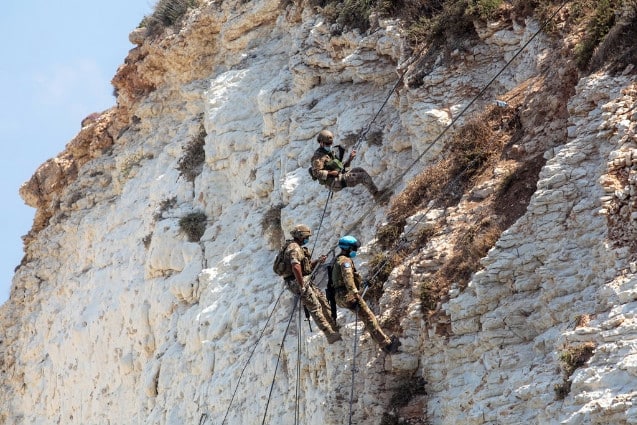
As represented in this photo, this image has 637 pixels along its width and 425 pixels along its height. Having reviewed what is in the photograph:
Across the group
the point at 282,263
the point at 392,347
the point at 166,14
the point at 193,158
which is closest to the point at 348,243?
the point at 282,263

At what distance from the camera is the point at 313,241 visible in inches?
698

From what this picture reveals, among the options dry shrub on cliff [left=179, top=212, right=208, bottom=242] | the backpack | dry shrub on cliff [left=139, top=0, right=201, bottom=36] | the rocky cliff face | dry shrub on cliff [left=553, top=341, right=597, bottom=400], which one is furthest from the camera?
dry shrub on cliff [left=139, top=0, right=201, bottom=36]

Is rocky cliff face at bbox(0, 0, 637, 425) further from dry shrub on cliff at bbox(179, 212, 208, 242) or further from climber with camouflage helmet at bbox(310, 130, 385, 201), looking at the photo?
climber with camouflage helmet at bbox(310, 130, 385, 201)

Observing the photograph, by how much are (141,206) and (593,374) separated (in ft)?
55.9

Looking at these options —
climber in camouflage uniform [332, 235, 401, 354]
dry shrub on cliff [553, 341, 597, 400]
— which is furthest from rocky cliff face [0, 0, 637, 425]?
climber in camouflage uniform [332, 235, 401, 354]

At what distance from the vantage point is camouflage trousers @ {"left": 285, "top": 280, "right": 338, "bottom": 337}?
578 inches

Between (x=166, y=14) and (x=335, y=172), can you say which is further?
(x=166, y=14)

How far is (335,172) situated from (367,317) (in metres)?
3.40

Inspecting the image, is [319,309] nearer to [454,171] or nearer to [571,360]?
[454,171]

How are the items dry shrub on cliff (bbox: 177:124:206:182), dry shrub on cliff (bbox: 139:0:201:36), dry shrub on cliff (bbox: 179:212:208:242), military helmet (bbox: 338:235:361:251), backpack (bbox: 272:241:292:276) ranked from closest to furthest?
military helmet (bbox: 338:235:361:251) → backpack (bbox: 272:241:292:276) → dry shrub on cliff (bbox: 179:212:208:242) → dry shrub on cliff (bbox: 177:124:206:182) → dry shrub on cliff (bbox: 139:0:201:36)

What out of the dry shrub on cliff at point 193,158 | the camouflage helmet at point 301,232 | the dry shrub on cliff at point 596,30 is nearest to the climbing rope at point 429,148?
the dry shrub on cliff at point 596,30

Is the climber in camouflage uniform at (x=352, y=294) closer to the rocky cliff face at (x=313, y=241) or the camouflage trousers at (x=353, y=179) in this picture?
the rocky cliff face at (x=313, y=241)

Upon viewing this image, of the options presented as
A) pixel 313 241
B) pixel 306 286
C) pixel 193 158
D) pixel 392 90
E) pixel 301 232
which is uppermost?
pixel 301 232

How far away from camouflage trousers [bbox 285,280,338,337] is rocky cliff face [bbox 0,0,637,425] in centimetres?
33
